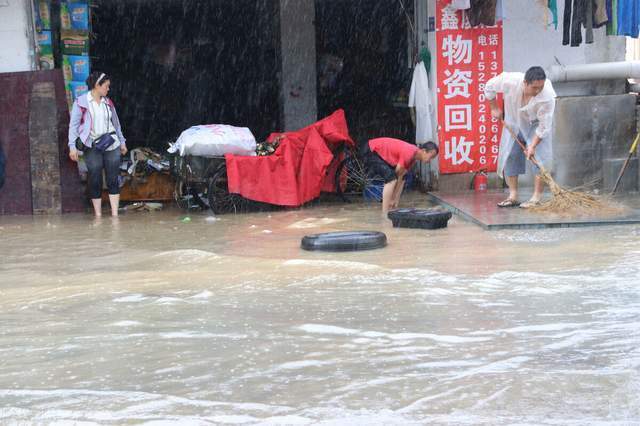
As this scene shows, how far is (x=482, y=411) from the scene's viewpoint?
361 centimetres

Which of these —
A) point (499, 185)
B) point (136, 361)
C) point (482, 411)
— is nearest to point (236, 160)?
point (499, 185)

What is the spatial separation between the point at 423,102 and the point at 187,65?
6924mm

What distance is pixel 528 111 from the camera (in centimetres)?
1002

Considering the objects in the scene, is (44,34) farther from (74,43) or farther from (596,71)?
(596,71)

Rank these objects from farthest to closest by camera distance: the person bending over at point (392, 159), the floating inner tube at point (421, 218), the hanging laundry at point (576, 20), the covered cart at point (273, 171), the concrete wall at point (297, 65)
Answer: the concrete wall at point (297, 65) → the hanging laundry at point (576, 20) → the covered cart at point (273, 171) → the person bending over at point (392, 159) → the floating inner tube at point (421, 218)

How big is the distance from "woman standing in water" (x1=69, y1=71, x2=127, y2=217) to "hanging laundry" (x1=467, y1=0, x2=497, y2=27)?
16.9 feet

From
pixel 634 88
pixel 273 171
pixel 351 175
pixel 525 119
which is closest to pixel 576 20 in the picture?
pixel 634 88

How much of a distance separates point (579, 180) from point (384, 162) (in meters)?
3.42

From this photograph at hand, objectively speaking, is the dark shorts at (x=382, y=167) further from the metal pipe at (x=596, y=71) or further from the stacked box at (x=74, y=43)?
the stacked box at (x=74, y=43)

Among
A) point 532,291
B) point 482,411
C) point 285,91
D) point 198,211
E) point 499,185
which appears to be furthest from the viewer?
point 285,91

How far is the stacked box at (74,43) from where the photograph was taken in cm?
1193

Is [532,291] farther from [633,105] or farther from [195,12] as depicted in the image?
[195,12]

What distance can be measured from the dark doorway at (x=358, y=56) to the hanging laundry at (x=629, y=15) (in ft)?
17.5

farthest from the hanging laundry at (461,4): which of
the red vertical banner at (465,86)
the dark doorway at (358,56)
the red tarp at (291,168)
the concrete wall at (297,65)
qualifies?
the dark doorway at (358,56)
